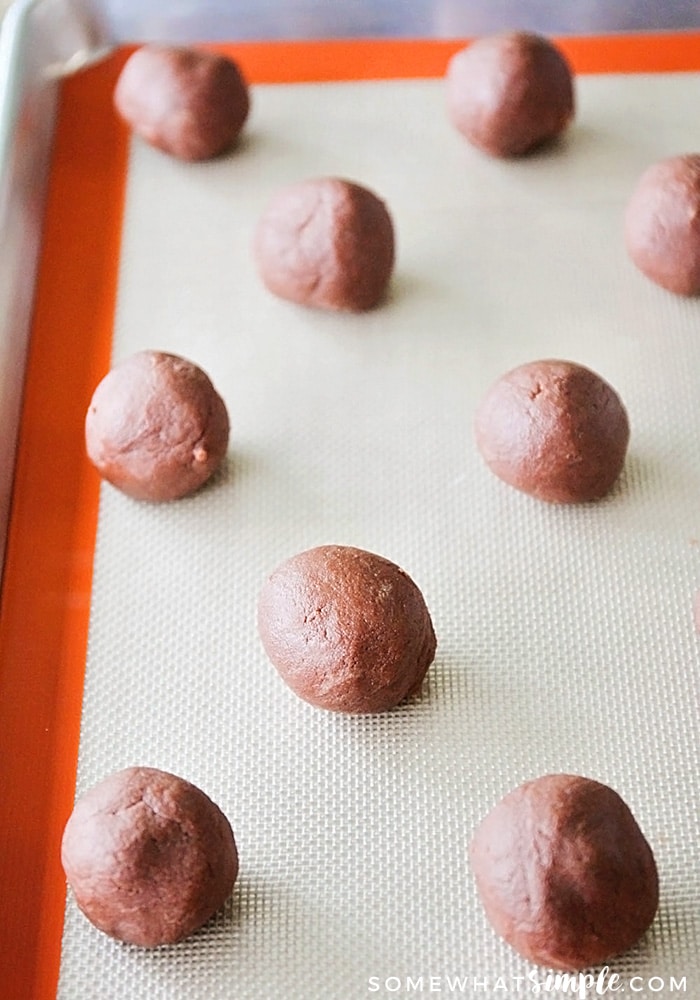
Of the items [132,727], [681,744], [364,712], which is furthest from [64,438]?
[681,744]

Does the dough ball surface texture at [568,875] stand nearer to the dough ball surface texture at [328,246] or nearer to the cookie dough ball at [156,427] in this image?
the cookie dough ball at [156,427]

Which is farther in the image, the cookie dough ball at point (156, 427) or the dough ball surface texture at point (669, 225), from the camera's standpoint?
the dough ball surface texture at point (669, 225)

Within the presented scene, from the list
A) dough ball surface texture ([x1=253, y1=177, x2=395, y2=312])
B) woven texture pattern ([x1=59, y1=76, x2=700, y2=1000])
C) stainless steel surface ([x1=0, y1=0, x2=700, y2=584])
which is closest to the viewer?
woven texture pattern ([x1=59, y1=76, x2=700, y2=1000])

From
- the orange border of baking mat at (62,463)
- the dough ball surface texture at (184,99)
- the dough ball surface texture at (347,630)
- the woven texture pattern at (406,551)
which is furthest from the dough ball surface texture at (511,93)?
the dough ball surface texture at (347,630)

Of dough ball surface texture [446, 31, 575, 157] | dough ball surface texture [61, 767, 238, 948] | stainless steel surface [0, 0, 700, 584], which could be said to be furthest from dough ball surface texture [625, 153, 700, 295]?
dough ball surface texture [61, 767, 238, 948]

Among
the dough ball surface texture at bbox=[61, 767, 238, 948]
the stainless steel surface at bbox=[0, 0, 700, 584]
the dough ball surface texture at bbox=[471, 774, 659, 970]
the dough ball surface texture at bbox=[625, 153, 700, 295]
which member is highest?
the stainless steel surface at bbox=[0, 0, 700, 584]

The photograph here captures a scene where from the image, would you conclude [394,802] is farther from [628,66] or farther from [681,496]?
[628,66]

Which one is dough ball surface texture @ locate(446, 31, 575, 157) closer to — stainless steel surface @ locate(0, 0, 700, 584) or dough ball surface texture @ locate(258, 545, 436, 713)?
stainless steel surface @ locate(0, 0, 700, 584)
